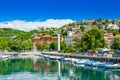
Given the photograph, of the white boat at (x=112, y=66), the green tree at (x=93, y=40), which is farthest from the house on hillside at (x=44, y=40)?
the white boat at (x=112, y=66)

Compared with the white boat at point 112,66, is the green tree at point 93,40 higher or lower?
higher

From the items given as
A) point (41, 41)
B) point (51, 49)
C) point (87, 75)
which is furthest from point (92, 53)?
point (41, 41)

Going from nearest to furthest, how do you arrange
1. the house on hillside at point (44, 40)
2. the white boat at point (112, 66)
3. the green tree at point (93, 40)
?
the white boat at point (112, 66) → the green tree at point (93, 40) → the house on hillside at point (44, 40)

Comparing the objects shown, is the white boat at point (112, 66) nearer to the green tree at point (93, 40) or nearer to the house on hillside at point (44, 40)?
the green tree at point (93, 40)

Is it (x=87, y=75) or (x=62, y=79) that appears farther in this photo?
(x=87, y=75)

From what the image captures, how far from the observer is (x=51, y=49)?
164375 millimetres

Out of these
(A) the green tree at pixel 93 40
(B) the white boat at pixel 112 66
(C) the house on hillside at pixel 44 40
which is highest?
(C) the house on hillside at pixel 44 40

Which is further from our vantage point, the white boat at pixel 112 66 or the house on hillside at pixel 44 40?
the house on hillside at pixel 44 40

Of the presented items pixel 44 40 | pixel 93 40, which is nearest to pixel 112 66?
pixel 93 40

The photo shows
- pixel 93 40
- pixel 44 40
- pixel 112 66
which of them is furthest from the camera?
pixel 44 40

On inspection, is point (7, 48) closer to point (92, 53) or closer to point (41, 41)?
point (41, 41)

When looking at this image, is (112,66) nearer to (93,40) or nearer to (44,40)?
(93,40)

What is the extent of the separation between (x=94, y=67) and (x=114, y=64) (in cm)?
530

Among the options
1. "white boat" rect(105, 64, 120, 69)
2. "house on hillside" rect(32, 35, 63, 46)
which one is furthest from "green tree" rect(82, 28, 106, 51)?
"house on hillside" rect(32, 35, 63, 46)
